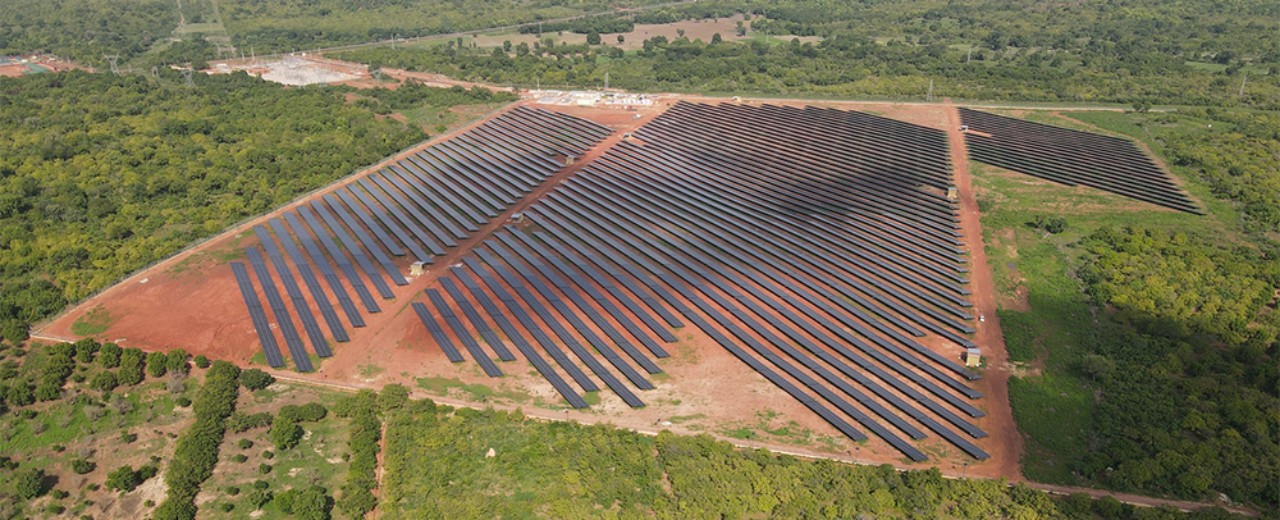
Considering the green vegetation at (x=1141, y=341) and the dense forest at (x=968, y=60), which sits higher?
the dense forest at (x=968, y=60)

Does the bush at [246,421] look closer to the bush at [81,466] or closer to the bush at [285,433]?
the bush at [285,433]

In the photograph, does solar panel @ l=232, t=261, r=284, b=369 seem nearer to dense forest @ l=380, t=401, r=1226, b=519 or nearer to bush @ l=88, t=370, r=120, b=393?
bush @ l=88, t=370, r=120, b=393

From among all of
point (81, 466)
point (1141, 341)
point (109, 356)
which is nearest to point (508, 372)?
point (81, 466)

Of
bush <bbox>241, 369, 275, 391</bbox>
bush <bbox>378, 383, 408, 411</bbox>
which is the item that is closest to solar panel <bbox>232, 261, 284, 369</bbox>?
bush <bbox>241, 369, 275, 391</bbox>

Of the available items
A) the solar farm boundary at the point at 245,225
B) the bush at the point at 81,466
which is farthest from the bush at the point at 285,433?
the solar farm boundary at the point at 245,225

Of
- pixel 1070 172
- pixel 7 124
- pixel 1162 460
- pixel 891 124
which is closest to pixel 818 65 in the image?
pixel 891 124

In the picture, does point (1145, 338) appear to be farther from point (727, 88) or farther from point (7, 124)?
point (7, 124)
